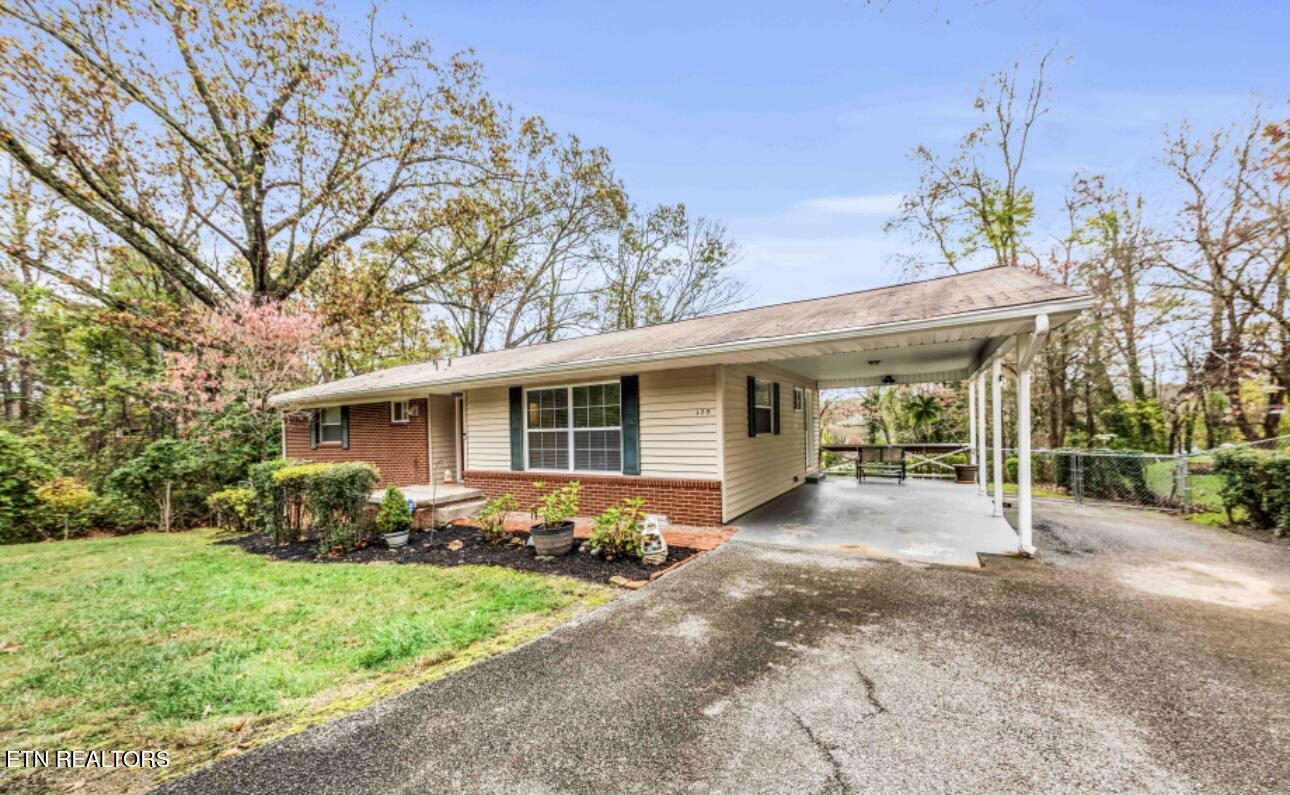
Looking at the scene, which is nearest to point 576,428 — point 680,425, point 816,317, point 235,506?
point 680,425

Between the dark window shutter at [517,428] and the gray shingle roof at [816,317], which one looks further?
the dark window shutter at [517,428]

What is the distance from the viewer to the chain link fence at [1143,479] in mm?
7559

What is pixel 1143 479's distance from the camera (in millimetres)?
Result: 8750

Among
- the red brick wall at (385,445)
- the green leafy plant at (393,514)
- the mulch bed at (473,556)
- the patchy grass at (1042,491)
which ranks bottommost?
the patchy grass at (1042,491)

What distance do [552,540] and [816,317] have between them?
4295mm

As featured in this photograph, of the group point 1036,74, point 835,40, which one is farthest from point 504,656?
point 1036,74

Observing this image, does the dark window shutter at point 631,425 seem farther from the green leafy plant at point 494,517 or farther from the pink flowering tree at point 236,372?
the pink flowering tree at point 236,372

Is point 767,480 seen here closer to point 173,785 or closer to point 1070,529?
point 1070,529

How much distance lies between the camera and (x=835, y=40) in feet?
19.4

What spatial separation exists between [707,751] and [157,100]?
15.7m

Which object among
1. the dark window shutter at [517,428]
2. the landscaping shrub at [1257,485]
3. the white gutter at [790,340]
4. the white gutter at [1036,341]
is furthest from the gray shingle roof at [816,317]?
the landscaping shrub at [1257,485]

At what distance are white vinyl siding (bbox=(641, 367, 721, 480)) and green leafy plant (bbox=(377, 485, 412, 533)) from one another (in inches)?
136

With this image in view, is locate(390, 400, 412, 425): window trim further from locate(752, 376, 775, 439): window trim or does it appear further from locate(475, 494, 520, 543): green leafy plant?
locate(752, 376, 775, 439): window trim

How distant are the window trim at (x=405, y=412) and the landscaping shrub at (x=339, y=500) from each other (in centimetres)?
396
